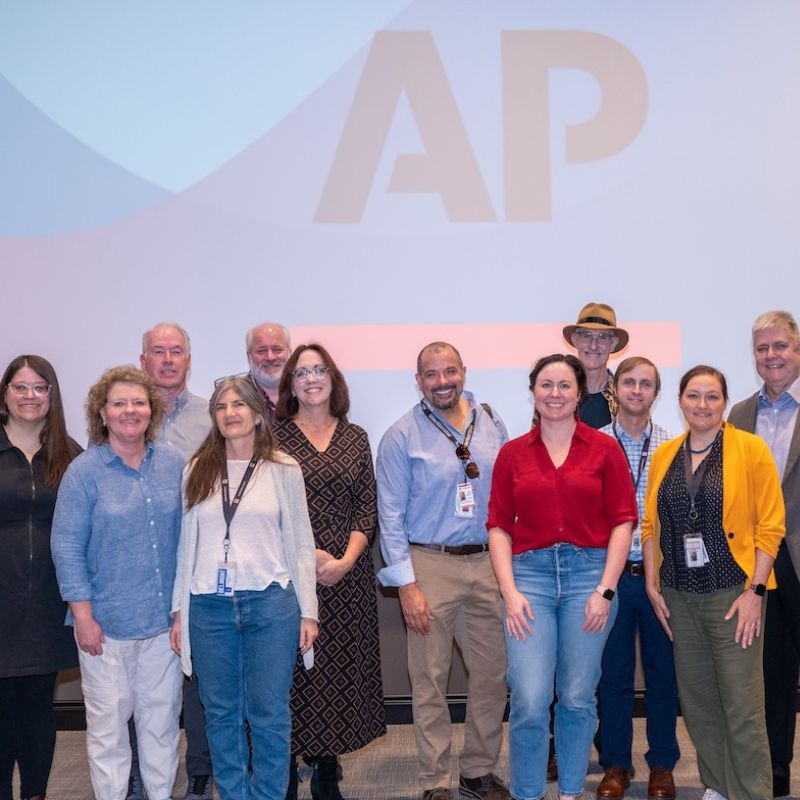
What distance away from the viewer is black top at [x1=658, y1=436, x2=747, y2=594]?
9.73ft

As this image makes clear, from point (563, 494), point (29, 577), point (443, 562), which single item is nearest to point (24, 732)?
point (29, 577)

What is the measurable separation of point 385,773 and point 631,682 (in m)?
1.13

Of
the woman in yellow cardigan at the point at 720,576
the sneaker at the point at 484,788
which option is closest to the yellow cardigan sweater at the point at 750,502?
the woman in yellow cardigan at the point at 720,576

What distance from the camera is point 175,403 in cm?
370

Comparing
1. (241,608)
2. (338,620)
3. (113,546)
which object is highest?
(113,546)

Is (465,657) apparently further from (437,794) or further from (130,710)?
(130,710)

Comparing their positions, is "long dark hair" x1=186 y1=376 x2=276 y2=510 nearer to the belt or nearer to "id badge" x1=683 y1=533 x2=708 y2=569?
the belt

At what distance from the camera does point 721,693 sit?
3008mm

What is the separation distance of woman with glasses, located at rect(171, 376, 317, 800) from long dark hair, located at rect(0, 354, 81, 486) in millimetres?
531

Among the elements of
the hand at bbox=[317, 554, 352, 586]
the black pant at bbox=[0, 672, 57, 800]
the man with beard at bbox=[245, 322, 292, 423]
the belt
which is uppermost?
the man with beard at bbox=[245, 322, 292, 423]

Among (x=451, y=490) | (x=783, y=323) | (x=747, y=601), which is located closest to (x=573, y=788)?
(x=747, y=601)

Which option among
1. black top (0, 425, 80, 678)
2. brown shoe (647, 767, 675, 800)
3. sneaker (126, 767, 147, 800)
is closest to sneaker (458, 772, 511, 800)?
brown shoe (647, 767, 675, 800)

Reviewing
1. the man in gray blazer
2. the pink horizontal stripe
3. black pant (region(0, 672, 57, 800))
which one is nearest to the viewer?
black pant (region(0, 672, 57, 800))

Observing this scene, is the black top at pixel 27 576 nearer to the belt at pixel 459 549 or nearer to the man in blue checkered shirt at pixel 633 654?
the belt at pixel 459 549
